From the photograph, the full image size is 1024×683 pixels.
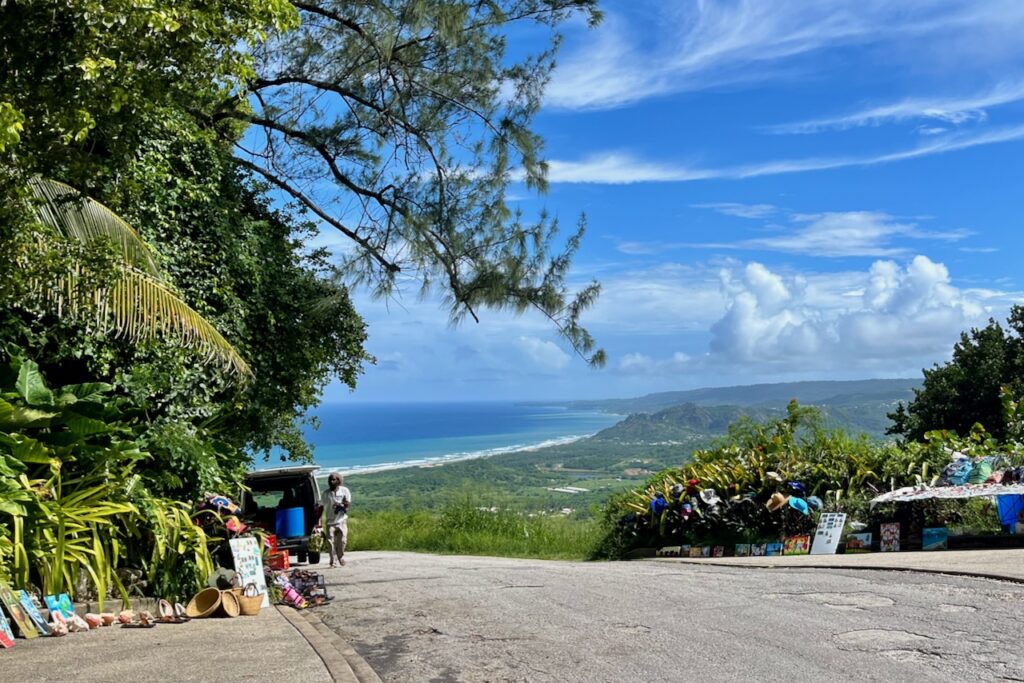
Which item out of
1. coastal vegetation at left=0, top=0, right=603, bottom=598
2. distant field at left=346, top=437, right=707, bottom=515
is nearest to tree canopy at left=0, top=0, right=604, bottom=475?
coastal vegetation at left=0, top=0, right=603, bottom=598

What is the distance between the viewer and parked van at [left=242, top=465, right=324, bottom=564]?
17844mm

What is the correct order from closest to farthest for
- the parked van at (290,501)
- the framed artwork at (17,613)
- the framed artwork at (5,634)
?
the framed artwork at (5,634) → the framed artwork at (17,613) → the parked van at (290,501)

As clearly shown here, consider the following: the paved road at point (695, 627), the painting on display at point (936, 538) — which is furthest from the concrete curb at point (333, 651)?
the painting on display at point (936, 538)

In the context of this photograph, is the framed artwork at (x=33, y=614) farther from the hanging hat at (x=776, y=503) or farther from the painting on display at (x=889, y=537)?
the painting on display at (x=889, y=537)

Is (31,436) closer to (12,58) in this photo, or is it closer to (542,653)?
(12,58)

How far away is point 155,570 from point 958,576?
26.8ft

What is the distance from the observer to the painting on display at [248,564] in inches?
402

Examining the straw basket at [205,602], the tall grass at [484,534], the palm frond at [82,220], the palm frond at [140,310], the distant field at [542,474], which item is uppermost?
the palm frond at [82,220]

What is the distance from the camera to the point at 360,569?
15328 mm

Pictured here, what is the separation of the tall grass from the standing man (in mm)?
4223

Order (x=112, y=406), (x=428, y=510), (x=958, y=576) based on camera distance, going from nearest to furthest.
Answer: (x=958, y=576) < (x=112, y=406) < (x=428, y=510)

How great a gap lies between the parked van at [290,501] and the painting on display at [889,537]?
9.55 meters

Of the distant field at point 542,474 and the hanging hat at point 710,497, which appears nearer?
the hanging hat at point 710,497

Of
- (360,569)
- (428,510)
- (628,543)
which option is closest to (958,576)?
(628,543)
